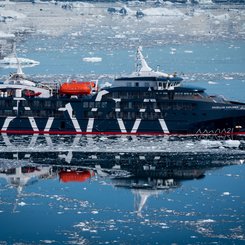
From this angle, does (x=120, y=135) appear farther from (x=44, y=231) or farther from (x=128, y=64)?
(x=128, y=64)

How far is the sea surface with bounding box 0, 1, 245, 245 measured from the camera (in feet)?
63.9

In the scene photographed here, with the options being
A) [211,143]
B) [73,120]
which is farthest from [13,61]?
[211,143]

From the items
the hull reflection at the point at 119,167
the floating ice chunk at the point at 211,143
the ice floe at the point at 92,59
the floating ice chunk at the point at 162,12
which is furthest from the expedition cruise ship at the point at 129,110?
the floating ice chunk at the point at 162,12

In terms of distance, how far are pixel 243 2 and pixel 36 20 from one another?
91.7 ft

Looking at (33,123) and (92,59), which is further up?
(92,59)

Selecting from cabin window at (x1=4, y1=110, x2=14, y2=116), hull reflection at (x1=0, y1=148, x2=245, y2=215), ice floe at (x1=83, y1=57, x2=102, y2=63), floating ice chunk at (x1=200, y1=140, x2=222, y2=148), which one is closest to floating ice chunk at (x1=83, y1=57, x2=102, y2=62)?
ice floe at (x1=83, y1=57, x2=102, y2=63)

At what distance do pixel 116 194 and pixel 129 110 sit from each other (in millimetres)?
8617

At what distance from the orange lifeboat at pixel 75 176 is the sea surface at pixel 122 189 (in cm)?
3

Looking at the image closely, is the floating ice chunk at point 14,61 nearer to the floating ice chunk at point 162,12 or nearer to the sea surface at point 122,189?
the sea surface at point 122,189

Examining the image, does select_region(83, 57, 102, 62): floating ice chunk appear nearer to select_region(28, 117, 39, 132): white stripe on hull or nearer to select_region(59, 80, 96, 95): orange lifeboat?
select_region(59, 80, 96, 95): orange lifeboat

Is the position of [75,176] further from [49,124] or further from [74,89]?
[74,89]

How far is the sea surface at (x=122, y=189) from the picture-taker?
A: 63.9 ft

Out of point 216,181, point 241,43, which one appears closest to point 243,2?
point 241,43

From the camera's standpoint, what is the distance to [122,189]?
23.3 meters
